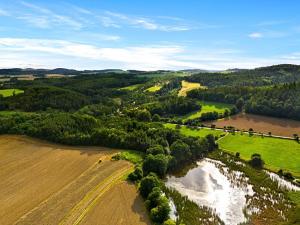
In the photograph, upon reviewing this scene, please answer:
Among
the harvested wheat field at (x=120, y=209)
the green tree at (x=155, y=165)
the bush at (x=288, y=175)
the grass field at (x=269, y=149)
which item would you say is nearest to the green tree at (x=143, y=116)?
the grass field at (x=269, y=149)

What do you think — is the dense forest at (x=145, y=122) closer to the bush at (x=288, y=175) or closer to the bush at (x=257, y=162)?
the bush at (x=257, y=162)

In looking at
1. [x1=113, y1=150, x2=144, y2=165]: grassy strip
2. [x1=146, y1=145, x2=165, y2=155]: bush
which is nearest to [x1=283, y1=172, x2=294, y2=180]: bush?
[x1=146, y1=145, x2=165, y2=155]: bush

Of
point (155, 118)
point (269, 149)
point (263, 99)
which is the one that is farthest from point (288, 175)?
point (263, 99)

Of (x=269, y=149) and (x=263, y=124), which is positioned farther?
(x=263, y=124)

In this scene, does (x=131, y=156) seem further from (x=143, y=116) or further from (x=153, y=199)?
(x=143, y=116)

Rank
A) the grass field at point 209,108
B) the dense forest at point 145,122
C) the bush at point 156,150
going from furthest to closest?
the grass field at point 209,108 < the bush at point 156,150 < the dense forest at point 145,122

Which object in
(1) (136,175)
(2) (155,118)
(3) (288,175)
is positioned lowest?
(2) (155,118)
